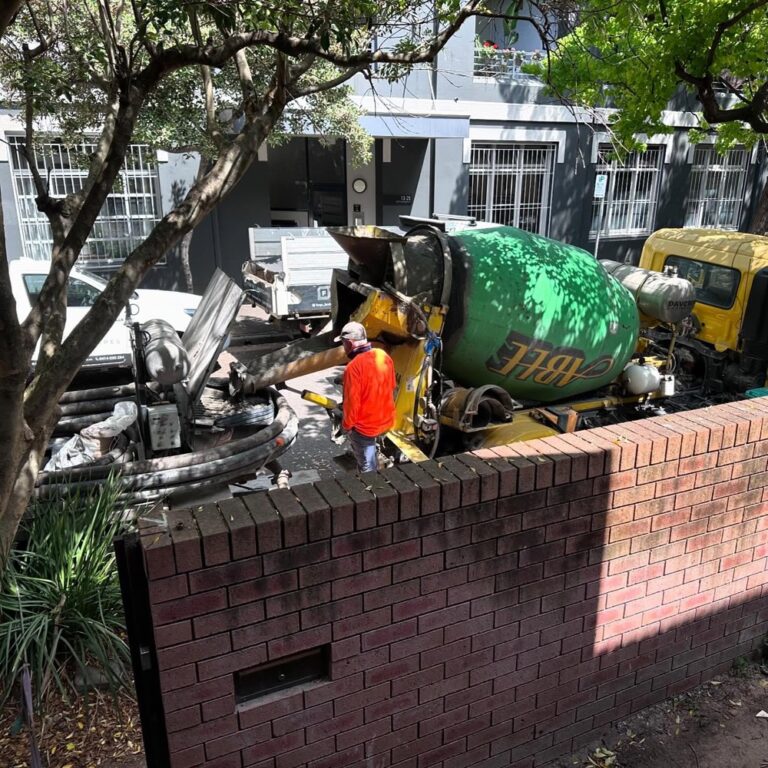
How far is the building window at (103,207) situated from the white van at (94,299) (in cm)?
386

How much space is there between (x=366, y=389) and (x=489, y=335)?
1.18m

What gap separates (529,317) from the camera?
6.00m

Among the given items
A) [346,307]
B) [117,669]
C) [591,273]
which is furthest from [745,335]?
[117,669]

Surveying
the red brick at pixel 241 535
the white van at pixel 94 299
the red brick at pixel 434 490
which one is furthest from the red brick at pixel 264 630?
the white van at pixel 94 299

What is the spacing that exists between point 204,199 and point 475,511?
248 cm

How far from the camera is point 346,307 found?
6.58 m

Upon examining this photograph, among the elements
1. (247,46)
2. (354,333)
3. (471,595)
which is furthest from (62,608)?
(247,46)

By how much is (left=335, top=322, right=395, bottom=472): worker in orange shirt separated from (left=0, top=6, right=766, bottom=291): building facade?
9.18 metres

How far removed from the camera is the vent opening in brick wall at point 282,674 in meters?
2.72

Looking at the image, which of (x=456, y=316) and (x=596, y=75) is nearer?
(x=456, y=316)

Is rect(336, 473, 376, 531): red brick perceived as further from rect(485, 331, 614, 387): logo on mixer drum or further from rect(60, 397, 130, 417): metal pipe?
rect(60, 397, 130, 417): metal pipe

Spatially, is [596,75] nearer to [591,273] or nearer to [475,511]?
[591,273]

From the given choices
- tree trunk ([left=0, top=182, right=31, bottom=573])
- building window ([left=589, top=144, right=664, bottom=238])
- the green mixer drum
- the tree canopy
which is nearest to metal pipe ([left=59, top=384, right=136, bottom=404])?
the green mixer drum

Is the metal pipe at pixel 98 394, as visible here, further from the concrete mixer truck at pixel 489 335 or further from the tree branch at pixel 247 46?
the tree branch at pixel 247 46
